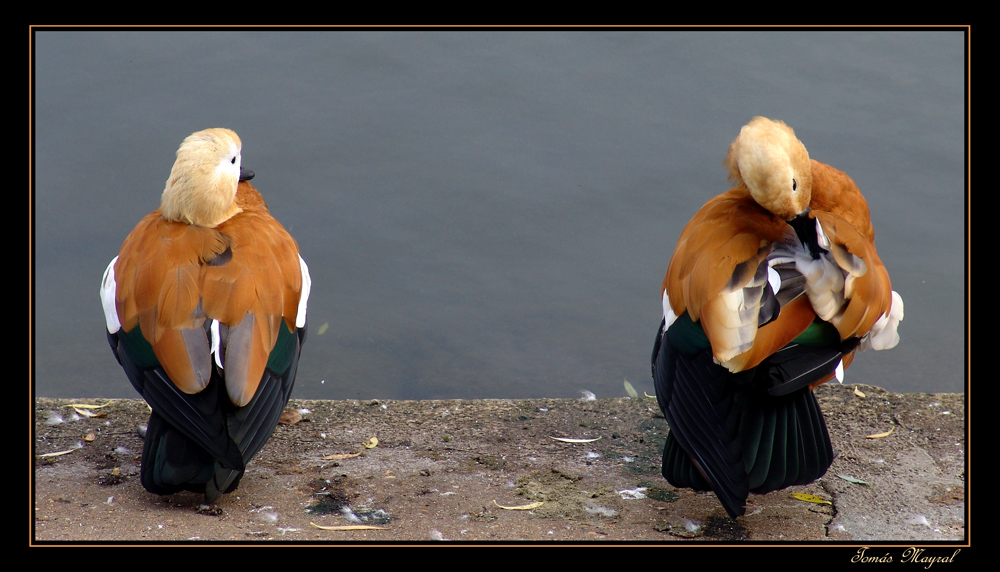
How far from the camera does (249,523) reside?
289cm

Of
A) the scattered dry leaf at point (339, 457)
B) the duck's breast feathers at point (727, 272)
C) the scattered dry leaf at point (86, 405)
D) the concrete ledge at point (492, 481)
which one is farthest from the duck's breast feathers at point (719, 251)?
the scattered dry leaf at point (86, 405)

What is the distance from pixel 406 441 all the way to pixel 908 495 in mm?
2060

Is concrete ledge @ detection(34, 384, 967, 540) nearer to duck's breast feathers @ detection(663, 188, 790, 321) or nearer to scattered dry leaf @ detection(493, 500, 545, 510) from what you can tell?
scattered dry leaf @ detection(493, 500, 545, 510)

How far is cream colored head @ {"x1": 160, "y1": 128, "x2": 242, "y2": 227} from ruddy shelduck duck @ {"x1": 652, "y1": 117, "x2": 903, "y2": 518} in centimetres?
195

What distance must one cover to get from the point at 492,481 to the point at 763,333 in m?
1.21

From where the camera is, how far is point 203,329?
3041mm

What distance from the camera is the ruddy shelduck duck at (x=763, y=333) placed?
2850 mm

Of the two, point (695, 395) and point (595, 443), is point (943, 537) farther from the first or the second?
point (595, 443)

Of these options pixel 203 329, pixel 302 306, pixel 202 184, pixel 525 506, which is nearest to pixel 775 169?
pixel 525 506

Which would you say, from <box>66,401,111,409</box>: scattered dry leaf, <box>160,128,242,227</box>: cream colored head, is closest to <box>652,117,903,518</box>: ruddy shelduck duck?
<box>160,128,242,227</box>: cream colored head

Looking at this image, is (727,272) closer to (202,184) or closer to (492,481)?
(492,481)

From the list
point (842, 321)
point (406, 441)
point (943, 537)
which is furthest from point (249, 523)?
point (943, 537)

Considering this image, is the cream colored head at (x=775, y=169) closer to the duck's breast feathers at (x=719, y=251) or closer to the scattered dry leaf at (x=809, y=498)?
the duck's breast feathers at (x=719, y=251)

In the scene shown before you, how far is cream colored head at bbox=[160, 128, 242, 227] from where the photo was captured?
350cm
